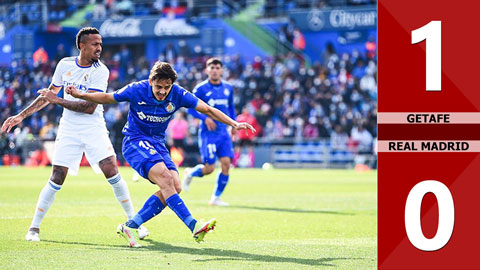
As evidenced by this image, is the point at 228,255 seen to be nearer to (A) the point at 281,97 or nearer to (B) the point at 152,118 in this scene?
(B) the point at 152,118

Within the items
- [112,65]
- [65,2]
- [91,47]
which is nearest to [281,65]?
[112,65]

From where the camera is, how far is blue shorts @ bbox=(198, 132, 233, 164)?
14.5 m

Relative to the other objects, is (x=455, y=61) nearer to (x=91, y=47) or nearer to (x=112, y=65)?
(x=91, y=47)

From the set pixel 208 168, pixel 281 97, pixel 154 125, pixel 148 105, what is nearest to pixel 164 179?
pixel 154 125

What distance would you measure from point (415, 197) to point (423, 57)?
0.85 metres

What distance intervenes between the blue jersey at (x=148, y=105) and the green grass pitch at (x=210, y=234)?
1.22 metres

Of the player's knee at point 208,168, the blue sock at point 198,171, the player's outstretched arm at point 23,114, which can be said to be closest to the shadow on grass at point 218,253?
the player's outstretched arm at point 23,114

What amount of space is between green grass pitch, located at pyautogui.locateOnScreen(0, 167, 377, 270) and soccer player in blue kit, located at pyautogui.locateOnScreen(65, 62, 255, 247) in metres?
0.39

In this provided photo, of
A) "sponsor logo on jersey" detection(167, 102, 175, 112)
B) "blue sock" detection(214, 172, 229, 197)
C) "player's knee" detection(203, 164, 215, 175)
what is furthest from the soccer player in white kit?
"player's knee" detection(203, 164, 215, 175)

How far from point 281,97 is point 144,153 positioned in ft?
83.3

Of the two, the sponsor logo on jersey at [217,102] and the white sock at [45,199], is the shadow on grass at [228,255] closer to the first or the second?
the white sock at [45,199]

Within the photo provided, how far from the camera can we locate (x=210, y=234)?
31.7 feet

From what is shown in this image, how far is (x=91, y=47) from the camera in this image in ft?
30.2

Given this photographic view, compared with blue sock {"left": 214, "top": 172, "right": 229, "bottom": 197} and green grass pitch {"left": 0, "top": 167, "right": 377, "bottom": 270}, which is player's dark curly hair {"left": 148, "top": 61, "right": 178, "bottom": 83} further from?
blue sock {"left": 214, "top": 172, "right": 229, "bottom": 197}
